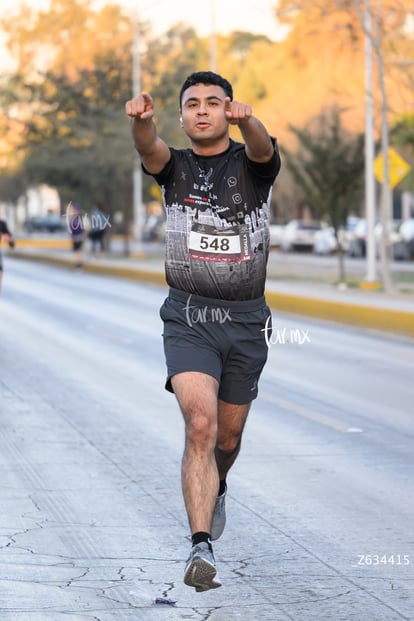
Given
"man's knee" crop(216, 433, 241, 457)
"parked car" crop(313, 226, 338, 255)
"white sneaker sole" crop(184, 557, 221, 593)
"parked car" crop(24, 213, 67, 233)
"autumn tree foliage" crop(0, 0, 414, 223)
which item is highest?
"autumn tree foliage" crop(0, 0, 414, 223)

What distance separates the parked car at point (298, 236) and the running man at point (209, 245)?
5324 centimetres

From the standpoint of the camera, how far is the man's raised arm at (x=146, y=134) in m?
6.00

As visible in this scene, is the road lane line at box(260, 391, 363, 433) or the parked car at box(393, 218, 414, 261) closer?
the road lane line at box(260, 391, 363, 433)

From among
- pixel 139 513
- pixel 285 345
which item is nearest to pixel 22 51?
pixel 285 345

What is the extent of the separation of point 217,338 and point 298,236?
176ft

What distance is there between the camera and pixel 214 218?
20.5 ft

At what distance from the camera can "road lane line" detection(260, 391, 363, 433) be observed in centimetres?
1094

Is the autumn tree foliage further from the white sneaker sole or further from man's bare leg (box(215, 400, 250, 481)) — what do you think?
the white sneaker sole

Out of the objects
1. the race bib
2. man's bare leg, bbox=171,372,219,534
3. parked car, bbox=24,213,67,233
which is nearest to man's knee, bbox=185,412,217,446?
man's bare leg, bbox=171,372,219,534

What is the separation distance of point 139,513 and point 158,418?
148 inches

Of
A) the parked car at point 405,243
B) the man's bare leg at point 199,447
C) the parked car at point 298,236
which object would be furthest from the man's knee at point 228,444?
the parked car at point 298,236

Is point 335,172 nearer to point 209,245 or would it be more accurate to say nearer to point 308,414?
point 308,414

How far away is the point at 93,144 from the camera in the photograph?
48.1 m

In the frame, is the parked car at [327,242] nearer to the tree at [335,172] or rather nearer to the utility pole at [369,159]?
the tree at [335,172]
